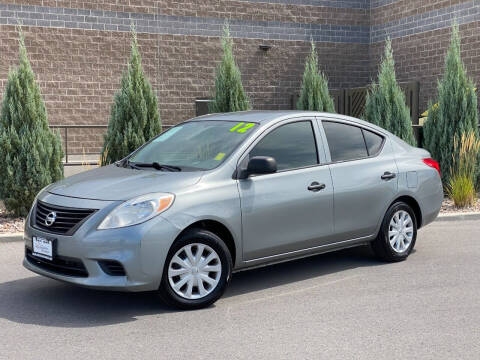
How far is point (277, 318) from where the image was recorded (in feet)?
18.1

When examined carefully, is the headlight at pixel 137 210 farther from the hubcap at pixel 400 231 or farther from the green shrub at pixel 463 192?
the green shrub at pixel 463 192

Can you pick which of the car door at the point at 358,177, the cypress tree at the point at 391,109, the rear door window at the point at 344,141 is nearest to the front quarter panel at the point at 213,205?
the car door at the point at 358,177

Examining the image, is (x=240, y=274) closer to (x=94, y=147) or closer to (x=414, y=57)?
(x=94, y=147)

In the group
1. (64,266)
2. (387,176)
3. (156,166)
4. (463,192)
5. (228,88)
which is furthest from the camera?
(228,88)

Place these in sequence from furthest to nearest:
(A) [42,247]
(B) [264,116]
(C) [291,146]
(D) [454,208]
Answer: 1. (D) [454,208]
2. (B) [264,116]
3. (C) [291,146]
4. (A) [42,247]

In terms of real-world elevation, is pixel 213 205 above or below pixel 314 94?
below

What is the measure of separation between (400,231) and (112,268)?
3.50m

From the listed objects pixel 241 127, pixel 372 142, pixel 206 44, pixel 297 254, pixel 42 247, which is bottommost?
pixel 297 254

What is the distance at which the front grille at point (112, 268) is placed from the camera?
214 inches

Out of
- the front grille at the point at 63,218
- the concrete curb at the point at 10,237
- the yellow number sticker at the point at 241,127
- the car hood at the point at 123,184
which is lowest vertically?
the concrete curb at the point at 10,237

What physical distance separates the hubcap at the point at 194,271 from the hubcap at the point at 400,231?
2.45 metres

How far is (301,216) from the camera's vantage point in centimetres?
649

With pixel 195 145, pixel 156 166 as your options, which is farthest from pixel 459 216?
pixel 156 166

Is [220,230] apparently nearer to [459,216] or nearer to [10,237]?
[10,237]
